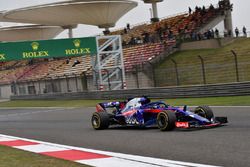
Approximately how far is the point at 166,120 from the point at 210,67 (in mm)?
16226

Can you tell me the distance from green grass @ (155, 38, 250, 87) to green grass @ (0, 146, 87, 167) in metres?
17.2

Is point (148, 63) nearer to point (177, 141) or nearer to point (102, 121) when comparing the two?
point (102, 121)

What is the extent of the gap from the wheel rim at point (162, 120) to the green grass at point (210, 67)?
1467 cm

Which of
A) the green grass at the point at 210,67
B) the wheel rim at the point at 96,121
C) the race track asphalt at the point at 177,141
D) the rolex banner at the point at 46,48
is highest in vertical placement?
the rolex banner at the point at 46,48

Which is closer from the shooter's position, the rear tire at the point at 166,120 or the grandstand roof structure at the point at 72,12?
the rear tire at the point at 166,120

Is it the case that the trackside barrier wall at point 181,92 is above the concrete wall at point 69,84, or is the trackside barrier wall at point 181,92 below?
below

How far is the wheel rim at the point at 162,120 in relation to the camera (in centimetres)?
991

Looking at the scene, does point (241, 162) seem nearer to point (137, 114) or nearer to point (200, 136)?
point (200, 136)

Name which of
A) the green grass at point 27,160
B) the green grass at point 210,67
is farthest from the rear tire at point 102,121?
the green grass at point 210,67

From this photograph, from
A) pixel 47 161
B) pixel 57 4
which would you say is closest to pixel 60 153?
pixel 47 161

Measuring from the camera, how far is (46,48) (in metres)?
33.0

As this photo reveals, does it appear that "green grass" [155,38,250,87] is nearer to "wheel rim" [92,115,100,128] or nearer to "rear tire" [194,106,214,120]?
"wheel rim" [92,115,100,128]

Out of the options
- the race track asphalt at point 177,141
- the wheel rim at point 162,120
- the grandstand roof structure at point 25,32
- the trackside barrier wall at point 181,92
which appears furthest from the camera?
the grandstand roof structure at point 25,32

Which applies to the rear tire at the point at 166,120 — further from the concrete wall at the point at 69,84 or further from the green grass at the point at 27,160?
the concrete wall at the point at 69,84
